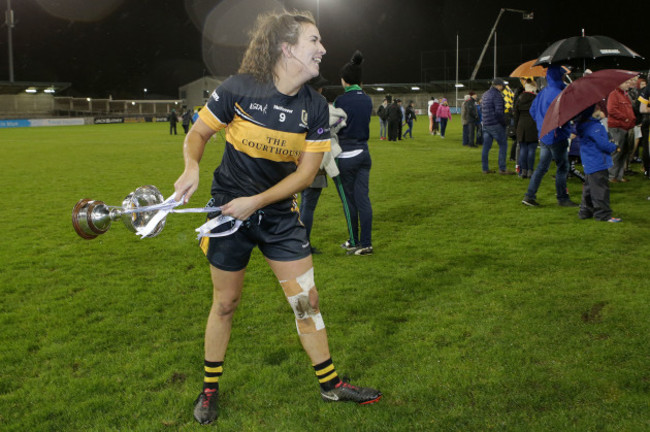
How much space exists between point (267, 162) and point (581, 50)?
7.79 m

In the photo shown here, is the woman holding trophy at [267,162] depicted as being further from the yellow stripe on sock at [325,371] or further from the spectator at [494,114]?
the spectator at [494,114]

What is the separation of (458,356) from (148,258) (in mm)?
4199

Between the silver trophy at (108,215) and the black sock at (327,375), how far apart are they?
48.8 inches

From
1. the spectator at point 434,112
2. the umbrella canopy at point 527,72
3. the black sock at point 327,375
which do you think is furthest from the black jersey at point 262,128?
the spectator at point 434,112

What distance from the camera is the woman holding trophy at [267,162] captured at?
282 cm

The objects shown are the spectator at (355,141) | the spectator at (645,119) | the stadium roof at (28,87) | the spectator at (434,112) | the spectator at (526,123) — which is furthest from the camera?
the stadium roof at (28,87)

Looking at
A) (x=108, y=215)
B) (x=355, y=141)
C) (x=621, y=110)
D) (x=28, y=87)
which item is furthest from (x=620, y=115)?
(x=28, y=87)

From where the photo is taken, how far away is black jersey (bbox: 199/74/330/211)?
2820 mm

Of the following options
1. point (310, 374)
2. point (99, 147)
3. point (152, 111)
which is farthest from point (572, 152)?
point (152, 111)

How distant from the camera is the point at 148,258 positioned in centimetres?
665

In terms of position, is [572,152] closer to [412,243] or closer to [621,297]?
[412,243]

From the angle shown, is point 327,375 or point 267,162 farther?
point 327,375

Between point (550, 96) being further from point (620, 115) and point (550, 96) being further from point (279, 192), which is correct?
point (279, 192)

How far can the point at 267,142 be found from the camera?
9.36 ft
